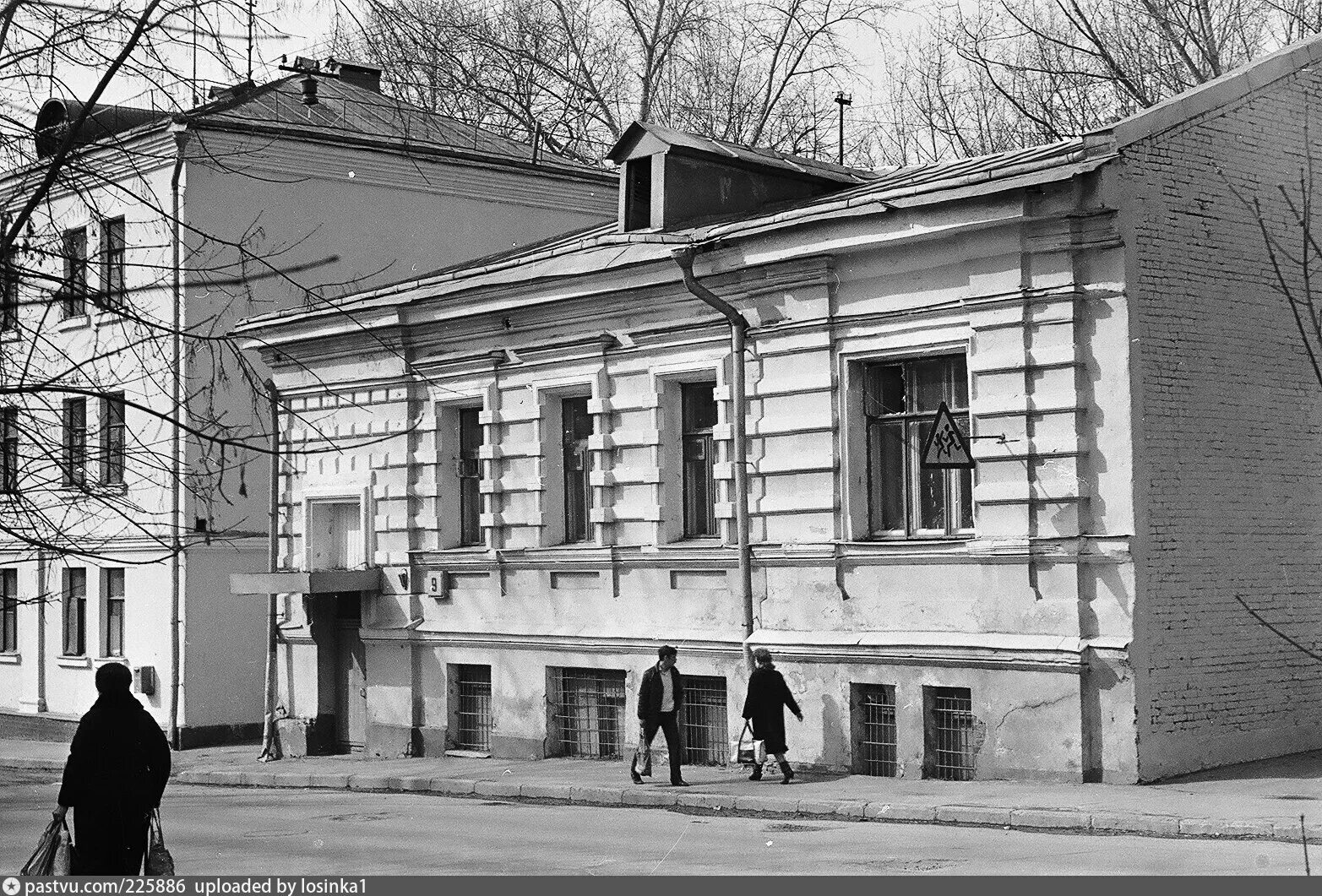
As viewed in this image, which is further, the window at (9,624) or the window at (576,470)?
the window at (9,624)

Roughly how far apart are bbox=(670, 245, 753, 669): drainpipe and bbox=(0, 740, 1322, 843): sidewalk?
197cm

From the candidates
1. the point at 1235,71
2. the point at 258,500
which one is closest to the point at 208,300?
the point at 258,500

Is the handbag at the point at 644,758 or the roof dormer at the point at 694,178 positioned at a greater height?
the roof dormer at the point at 694,178

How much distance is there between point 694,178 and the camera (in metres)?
22.0

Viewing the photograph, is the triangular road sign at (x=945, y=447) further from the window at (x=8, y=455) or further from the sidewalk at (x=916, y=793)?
the window at (x=8, y=455)

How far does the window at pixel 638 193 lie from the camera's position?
22422mm

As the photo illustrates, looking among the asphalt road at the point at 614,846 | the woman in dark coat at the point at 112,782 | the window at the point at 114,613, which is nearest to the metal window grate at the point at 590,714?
the asphalt road at the point at 614,846

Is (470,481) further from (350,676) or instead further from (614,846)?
(614,846)

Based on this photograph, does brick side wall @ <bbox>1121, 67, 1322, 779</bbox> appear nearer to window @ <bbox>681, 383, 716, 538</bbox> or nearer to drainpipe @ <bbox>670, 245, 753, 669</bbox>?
Answer: drainpipe @ <bbox>670, 245, 753, 669</bbox>

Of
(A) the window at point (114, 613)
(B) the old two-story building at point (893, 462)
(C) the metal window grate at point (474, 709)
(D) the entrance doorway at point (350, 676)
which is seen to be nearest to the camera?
(B) the old two-story building at point (893, 462)

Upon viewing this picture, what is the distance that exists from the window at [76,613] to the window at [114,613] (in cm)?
78

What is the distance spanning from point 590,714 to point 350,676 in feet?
16.3

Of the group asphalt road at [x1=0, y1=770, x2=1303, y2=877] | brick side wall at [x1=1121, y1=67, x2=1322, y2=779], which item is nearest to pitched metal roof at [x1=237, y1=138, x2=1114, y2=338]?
brick side wall at [x1=1121, y1=67, x2=1322, y2=779]

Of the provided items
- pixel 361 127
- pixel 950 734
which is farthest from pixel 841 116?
pixel 950 734
